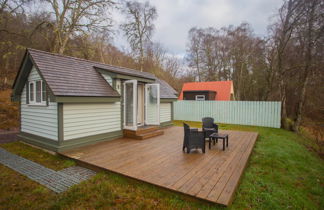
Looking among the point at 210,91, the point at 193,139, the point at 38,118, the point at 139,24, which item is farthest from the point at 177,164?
the point at 139,24

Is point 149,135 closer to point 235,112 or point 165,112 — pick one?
point 165,112

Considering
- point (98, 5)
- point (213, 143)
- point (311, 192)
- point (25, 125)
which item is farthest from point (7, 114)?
point (311, 192)

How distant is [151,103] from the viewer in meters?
8.23

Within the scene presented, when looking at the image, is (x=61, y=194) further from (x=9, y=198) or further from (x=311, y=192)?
(x=311, y=192)

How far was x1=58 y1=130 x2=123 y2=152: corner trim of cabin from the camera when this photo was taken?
4882 millimetres

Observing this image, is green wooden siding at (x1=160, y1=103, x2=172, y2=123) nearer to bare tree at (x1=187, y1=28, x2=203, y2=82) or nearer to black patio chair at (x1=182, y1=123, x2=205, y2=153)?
black patio chair at (x1=182, y1=123, x2=205, y2=153)

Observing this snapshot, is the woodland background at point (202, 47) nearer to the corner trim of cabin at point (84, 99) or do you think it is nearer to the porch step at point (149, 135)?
the porch step at point (149, 135)

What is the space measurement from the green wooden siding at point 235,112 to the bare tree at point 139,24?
814 cm

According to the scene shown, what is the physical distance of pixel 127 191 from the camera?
301 centimetres

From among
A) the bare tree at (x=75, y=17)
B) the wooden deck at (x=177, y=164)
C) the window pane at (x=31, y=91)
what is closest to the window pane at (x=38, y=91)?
the window pane at (x=31, y=91)

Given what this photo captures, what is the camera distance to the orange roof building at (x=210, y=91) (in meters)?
16.6

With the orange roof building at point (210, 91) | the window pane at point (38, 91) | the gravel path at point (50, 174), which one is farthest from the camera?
the orange roof building at point (210, 91)

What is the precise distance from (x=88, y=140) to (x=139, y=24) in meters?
14.6

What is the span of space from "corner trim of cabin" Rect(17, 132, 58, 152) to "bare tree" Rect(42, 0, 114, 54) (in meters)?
7.91
